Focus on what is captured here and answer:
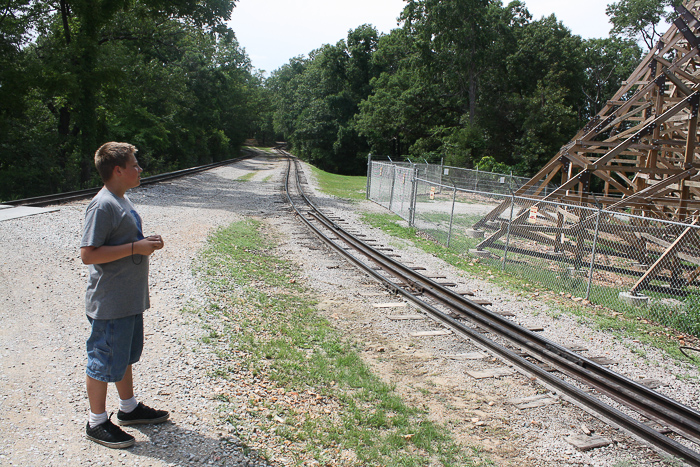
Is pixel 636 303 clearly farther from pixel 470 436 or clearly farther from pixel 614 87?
pixel 614 87

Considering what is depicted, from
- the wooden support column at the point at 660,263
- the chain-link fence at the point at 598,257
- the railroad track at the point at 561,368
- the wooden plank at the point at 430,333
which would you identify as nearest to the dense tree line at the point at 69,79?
the chain-link fence at the point at 598,257

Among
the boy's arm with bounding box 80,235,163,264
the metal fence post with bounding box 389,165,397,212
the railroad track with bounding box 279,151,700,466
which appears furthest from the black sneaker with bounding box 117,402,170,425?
the metal fence post with bounding box 389,165,397,212

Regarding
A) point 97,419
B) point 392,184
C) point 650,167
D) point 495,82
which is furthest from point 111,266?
point 495,82

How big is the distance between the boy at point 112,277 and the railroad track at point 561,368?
14.7ft

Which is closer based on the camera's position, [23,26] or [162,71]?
[23,26]

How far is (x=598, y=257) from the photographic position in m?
14.0

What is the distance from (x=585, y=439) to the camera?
4.50 metres

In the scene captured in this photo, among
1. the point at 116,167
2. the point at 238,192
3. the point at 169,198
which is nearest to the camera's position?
the point at 116,167

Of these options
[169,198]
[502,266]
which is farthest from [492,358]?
[169,198]

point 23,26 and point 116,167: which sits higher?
point 23,26

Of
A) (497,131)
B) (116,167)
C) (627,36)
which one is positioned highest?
(627,36)

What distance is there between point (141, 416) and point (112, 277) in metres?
1.26

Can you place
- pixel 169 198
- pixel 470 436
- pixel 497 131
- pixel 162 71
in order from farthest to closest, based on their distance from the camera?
pixel 497 131 < pixel 162 71 < pixel 169 198 < pixel 470 436

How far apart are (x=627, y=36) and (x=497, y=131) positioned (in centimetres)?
1916
